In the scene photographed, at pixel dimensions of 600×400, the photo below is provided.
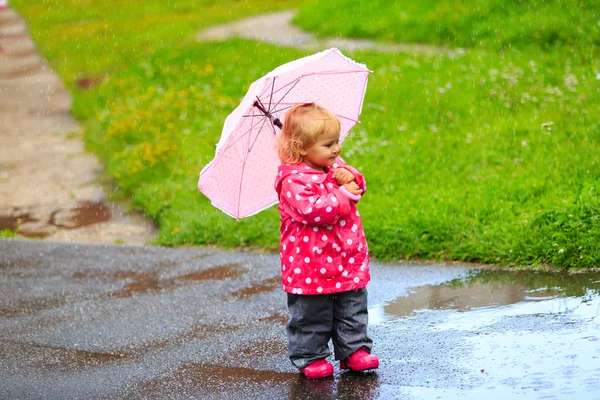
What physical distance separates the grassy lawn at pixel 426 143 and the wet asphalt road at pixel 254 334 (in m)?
0.48

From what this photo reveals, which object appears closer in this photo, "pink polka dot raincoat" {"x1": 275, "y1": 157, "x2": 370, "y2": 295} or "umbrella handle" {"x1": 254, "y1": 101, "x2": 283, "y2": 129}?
"pink polka dot raincoat" {"x1": 275, "y1": 157, "x2": 370, "y2": 295}

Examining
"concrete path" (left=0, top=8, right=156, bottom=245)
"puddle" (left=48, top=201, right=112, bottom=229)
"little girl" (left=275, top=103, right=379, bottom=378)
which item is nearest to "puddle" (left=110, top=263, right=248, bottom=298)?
"concrete path" (left=0, top=8, right=156, bottom=245)

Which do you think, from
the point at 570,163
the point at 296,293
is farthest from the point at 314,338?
the point at 570,163

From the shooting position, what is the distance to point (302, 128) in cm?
418

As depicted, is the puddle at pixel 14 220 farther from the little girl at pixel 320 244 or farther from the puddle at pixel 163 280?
the little girl at pixel 320 244

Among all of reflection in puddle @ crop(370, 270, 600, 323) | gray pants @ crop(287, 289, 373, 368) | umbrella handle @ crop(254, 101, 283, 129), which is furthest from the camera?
reflection in puddle @ crop(370, 270, 600, 323)

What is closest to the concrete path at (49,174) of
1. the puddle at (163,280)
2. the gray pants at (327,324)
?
the puddle at (163,280)

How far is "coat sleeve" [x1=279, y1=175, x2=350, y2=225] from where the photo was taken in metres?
4.07

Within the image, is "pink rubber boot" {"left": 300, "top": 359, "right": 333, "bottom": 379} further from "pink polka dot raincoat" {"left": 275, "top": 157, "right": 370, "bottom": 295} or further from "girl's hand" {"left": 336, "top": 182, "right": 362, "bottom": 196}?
"girl's hand" {"left": 336, "top": 182, "right": 362, "bottom": 196}

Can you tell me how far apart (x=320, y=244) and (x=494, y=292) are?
1728 millimetres

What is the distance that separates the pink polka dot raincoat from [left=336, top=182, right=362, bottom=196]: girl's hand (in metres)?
0.04

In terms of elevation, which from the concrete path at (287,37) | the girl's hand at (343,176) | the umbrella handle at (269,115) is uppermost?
the concrete path at (287,37)

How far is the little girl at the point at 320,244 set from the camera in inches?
164

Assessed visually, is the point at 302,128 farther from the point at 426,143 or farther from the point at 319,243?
the point at 426,143
